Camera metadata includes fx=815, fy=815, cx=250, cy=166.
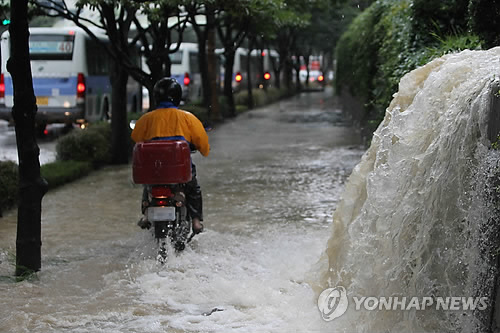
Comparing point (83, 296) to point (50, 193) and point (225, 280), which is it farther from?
point (50, 193)

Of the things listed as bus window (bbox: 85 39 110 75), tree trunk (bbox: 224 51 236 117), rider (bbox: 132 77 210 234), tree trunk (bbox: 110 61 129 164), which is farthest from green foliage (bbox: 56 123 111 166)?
tree trunk (bbox: 224 51 236 117)

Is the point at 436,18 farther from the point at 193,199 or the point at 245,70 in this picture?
the point at 245,70

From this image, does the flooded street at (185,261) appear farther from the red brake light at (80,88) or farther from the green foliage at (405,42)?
the red brake light at (80,88)

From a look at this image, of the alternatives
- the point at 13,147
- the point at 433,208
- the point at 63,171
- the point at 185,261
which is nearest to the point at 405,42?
the point at 185,261

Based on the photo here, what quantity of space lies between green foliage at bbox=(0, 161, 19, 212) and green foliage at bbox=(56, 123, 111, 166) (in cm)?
379

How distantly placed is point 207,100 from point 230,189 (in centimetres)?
1456

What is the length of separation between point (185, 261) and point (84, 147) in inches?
289

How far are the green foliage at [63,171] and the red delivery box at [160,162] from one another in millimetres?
5120

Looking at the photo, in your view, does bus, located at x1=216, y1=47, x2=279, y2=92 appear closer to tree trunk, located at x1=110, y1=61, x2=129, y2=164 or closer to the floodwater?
the floodwater

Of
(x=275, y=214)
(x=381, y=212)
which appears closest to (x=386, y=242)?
(x=381, y=212)

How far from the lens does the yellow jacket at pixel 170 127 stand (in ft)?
23.5

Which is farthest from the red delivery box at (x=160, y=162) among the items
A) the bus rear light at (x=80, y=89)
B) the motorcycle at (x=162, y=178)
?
the bus rear light at (x=80, y=89)

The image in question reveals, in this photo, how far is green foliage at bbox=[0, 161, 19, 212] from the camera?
384 inches

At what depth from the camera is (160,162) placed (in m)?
6.79
